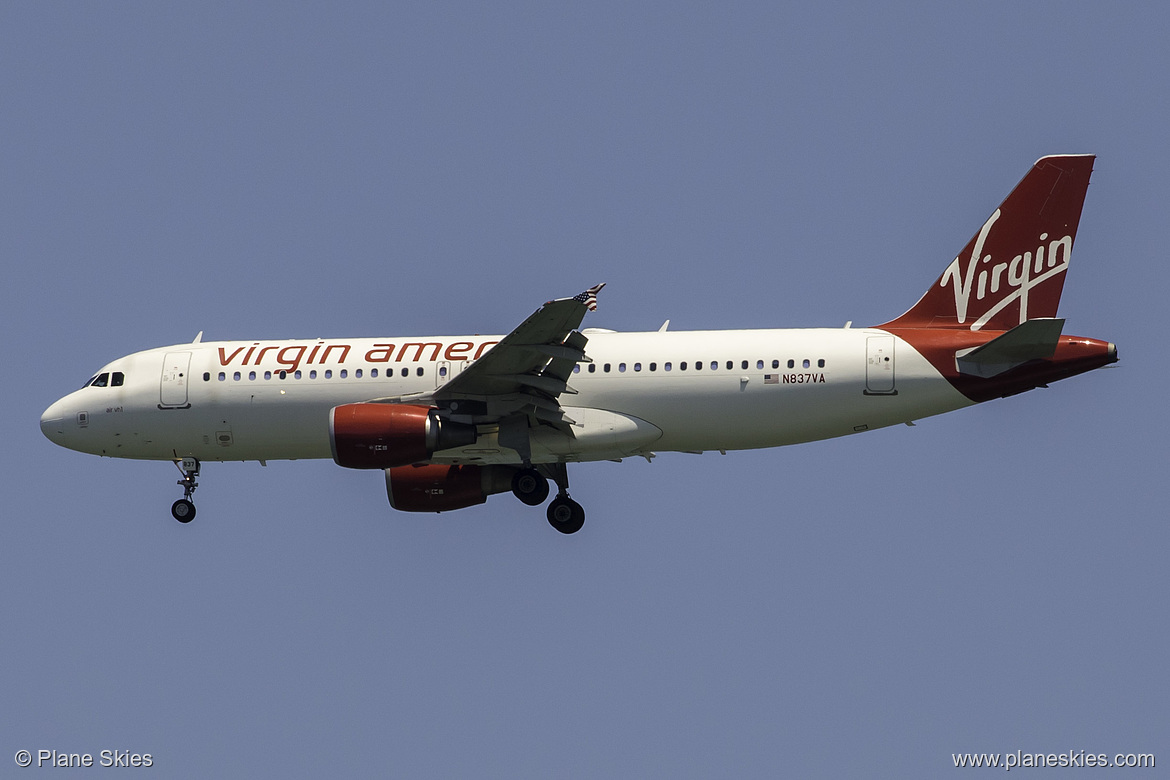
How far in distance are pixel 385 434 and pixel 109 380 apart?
8.55 meters

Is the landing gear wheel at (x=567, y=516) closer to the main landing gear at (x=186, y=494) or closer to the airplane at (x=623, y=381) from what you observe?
the airplane at (x=623, y=381)

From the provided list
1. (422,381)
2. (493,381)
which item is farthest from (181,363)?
(493,381)

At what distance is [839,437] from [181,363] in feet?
50.4

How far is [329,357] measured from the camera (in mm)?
37844

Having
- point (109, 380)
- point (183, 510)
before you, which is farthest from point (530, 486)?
point (109, 380)

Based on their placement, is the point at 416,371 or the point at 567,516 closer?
the point at 416,371

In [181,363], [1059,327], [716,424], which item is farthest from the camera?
[181,363]

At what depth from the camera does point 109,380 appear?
3962cm

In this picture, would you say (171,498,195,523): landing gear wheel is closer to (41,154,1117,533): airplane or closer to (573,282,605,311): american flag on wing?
(41,154,1117,533): airplane

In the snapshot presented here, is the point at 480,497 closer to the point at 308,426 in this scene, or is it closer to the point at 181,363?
the point at 308,426

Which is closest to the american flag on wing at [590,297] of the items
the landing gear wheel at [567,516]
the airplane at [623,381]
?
the airplane at [623,381]

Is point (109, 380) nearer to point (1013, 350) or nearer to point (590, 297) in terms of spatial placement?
point (590, 297)

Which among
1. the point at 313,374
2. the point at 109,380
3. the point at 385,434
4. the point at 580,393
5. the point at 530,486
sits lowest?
the point at 530,486

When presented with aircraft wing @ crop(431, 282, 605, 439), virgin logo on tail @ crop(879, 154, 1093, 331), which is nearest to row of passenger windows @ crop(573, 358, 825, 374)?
aircraft wing @ crop(431, 282, 605, 439)
